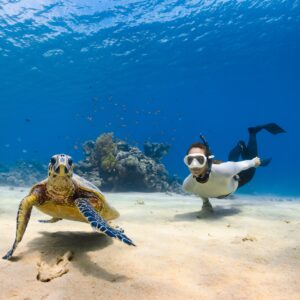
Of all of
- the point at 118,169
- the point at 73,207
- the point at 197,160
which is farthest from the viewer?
the point at 118,169

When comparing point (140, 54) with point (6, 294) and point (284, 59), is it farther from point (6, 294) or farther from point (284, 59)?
point (6, 294)

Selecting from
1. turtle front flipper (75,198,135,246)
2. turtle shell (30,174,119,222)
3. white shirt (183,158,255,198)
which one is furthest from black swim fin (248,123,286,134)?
turtle front flipper (75,198,135,246)

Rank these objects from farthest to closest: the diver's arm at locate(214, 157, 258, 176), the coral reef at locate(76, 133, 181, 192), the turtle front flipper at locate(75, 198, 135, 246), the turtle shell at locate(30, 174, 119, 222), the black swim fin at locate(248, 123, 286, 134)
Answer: the coral reef at locate(76, 133, 181, 192), the black swim fin at locate(248, 123, 286, 134), the diver's arm at locate(214, 157, 258, 176), the turtle shell at locate(30, 174, 119, 222), the turtle front flipper at locate(75, 198, 135, 246)

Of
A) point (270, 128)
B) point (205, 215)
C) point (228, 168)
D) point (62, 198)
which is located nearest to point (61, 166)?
point (62, 198)

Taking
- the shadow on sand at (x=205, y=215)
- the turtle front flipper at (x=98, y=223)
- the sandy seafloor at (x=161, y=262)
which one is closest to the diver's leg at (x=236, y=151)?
the shadow on sand at (x=205, y=215)

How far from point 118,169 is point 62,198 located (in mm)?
10428

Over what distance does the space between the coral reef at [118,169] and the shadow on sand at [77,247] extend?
932cm

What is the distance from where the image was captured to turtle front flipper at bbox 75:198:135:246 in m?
2.49

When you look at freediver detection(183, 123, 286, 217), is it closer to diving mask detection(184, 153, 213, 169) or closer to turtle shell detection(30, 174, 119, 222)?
diving mask detection(184, 153, 213, 169)

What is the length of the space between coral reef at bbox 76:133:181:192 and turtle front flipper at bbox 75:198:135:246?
33.6 ft

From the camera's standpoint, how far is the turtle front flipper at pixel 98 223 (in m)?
2.49

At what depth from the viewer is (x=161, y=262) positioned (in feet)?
9.97

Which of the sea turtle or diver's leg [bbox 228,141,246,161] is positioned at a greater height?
diver's leg [bbox 228,141,246,161]

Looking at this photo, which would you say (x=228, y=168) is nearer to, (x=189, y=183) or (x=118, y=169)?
(x=189, y=183)
